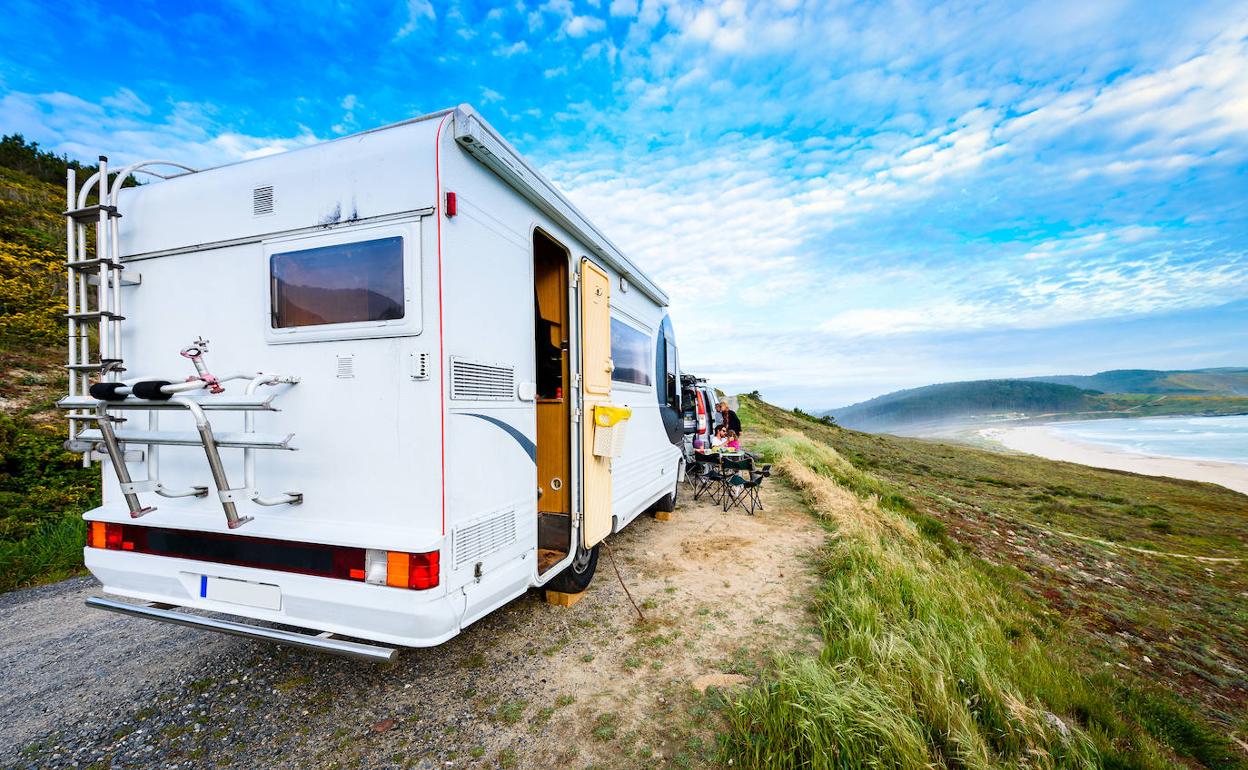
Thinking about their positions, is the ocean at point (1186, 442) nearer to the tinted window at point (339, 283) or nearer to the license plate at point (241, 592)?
the tinted window at point (339, 283)

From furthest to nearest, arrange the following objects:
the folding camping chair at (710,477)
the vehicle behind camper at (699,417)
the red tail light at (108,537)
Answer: the vehicle behind camper at (699,417), the folding camping chair at (710,477), the red tail light at (108,537)

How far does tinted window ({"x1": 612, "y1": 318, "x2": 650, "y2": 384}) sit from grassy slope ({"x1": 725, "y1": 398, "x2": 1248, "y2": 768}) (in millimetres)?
2831

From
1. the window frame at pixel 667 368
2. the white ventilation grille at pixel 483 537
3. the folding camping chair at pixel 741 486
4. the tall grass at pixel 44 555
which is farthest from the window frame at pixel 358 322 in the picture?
the folding camping chair at pixel 741 486

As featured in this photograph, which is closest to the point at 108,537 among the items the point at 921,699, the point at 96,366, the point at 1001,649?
the point at 96,366

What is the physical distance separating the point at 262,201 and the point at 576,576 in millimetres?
3439

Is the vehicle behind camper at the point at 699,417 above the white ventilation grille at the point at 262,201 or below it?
below

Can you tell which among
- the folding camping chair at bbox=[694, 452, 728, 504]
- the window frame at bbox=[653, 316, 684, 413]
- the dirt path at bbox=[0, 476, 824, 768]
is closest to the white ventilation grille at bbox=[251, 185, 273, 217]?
the dirt path at bbox=[0, 476, 824, 768]

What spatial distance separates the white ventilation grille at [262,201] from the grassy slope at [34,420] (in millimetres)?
4746

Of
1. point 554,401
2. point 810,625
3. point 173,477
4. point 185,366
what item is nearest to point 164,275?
point 185,366

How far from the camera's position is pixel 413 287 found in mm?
2436

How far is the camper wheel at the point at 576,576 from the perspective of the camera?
4.16 meters

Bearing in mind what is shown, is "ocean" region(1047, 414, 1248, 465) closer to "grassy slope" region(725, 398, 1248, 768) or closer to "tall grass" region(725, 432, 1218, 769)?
"grassy slope" region(725, 398, 1248, 768)

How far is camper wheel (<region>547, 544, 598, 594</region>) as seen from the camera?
4.16 metres

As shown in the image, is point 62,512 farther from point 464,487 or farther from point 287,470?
point 464,487
